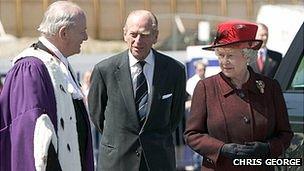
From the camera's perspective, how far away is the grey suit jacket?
5.11 metres

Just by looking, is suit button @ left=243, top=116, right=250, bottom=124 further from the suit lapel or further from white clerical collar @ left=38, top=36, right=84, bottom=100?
the suit lapel

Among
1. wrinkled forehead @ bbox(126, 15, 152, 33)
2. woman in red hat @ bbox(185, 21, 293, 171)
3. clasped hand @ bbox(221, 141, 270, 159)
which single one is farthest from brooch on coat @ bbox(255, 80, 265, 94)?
wrinkled forehead @ bbox(126, 15, 152, 33)

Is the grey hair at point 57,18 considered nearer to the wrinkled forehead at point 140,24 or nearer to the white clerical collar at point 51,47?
the white clerical collar at point 51,47

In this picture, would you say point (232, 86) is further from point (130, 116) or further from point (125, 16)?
point (125, 16)

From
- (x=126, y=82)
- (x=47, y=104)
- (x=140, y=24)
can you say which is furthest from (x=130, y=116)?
(x=47, y=104)

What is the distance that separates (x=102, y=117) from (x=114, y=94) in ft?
0.89

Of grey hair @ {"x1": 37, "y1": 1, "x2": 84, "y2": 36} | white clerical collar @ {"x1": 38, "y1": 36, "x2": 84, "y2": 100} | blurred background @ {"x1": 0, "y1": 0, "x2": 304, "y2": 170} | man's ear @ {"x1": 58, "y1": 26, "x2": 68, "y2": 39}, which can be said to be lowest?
blurred background @ {"x1": 0, "y1": 0, "x2": 304, "y2": 170}

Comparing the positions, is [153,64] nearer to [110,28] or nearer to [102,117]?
[102,117]

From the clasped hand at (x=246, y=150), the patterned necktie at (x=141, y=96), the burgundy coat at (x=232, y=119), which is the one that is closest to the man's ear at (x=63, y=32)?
the burgundy coat at (x=232, y=119)

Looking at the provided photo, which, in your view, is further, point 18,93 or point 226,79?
point 226,79

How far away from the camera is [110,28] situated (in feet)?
76.4

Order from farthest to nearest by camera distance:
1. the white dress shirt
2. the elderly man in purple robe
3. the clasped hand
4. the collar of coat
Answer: the white dress shirt → the collar of coat → the clasped hand → the elderly man in purple robe

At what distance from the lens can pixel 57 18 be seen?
4.05 meters

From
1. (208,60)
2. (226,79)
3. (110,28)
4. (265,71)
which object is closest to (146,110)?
(226,79)
